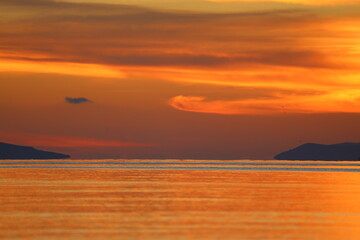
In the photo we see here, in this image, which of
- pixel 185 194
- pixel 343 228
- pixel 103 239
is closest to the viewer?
pixel 103 239

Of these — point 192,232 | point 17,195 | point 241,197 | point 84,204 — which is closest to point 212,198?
point 241,197

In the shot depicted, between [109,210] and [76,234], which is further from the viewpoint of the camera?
[109,210]

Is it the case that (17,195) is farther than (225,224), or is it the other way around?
(17,195)

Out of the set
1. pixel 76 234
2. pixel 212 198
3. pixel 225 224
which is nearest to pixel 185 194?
pixel 212 198

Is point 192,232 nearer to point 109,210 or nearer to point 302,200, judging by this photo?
point 109,210

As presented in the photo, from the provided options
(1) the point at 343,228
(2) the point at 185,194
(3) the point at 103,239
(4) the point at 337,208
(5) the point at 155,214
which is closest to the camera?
(3) the point at 103,239

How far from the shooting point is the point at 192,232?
32.6m

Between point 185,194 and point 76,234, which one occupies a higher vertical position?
point 185,194

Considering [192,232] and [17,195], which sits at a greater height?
[17,195]

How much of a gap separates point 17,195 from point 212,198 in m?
13.6

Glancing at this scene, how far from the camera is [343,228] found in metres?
34.3

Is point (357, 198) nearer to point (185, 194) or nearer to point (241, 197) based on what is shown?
point (241, 197)

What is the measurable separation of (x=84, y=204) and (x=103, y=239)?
14804 millimetres

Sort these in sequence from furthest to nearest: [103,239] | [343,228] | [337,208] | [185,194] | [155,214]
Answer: [185,194] → [337,208] → [155,214] → [343,228] → [103,239]
